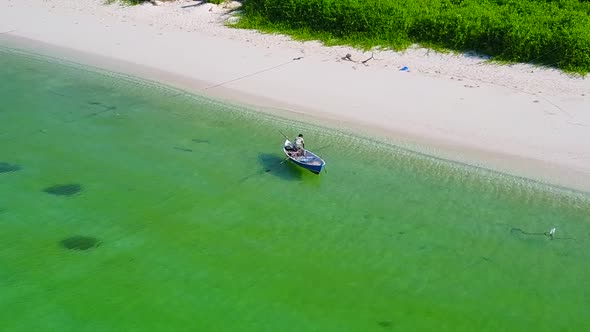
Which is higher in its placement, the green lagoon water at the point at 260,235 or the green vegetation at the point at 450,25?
the green vegetation at the point at 450,25

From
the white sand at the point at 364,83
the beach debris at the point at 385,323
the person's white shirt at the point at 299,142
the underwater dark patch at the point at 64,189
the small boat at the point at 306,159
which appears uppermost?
the white sand at the point at 364,83

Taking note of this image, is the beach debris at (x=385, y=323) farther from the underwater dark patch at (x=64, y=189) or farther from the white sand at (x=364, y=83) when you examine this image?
the underwater dark patch at (x=64, y=189)

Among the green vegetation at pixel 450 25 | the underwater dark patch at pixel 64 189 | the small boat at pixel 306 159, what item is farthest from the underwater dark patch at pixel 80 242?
the green vegetation at pixel 450 25

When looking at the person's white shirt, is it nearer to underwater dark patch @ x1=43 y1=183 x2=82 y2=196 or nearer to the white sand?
the white sand

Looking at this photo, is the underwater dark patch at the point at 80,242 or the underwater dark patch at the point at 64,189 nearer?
the underwater dark patch at the point at 80,242

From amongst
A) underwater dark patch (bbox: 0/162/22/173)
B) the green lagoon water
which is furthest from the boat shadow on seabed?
underwater dark patch (bbox: 0/162/22/173)

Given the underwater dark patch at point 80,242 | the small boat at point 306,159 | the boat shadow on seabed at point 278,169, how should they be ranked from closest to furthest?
the underwater dark patch at point 80,242 → the small boat at point 306,159 → the boat shadow on seabed at point 278,169

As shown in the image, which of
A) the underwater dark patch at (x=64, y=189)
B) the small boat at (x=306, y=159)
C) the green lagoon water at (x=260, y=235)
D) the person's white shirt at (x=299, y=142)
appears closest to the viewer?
the green lagoon water at (x=260, y=235)
